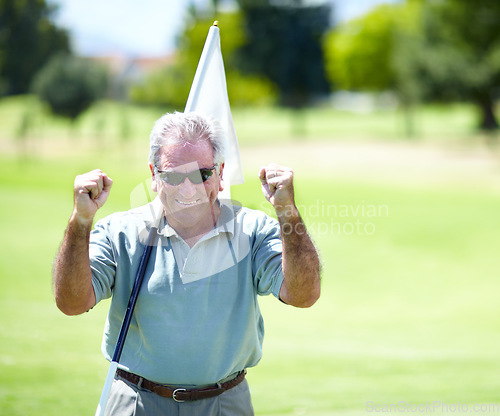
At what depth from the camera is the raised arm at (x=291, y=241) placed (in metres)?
2.25

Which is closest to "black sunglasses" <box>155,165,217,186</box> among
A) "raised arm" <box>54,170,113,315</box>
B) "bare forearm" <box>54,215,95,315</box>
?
"raised arm" <box>54,170,113,315</box>

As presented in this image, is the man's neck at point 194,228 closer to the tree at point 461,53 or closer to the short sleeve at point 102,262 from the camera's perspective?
the short sleeve at point 102,262

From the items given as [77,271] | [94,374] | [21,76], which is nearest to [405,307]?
[94,374]

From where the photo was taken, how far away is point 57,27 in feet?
86.7

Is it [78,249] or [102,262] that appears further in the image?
[102,262]

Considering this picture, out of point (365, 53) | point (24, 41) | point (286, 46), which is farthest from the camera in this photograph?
point (365, 53)

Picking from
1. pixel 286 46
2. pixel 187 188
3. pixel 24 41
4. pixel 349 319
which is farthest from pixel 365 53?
pixel 187 188

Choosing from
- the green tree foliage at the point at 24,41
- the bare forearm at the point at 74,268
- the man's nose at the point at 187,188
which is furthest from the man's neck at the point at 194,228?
the green tree foliage at the point at 24,41

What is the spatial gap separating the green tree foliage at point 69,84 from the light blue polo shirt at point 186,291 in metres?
24.1

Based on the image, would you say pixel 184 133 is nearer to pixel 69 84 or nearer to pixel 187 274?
pixel 187 274

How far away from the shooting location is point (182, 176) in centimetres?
241

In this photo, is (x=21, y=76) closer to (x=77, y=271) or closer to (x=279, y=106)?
(x=77, y=271)

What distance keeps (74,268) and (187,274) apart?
391 mm

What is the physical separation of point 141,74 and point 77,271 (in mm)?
33718
